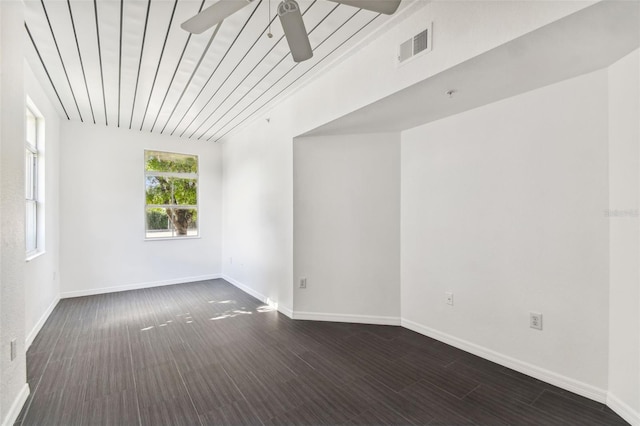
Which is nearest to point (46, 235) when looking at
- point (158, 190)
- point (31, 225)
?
point (31, 225)

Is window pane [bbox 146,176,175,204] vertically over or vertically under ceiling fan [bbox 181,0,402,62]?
under

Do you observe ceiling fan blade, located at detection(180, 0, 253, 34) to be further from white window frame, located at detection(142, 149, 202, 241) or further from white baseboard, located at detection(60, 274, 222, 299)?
white baseboard, located at detection(60, 274, 222, 299)

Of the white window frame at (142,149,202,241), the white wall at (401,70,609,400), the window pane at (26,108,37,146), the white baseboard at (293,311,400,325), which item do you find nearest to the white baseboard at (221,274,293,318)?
the white baseboard at (293,311,400,325)

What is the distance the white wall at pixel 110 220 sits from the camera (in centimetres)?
450

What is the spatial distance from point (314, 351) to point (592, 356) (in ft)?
6.87

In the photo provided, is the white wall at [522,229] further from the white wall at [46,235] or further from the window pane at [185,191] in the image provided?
the window pane at [185,191]

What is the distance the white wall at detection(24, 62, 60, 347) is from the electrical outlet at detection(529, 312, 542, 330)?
4.47 meters

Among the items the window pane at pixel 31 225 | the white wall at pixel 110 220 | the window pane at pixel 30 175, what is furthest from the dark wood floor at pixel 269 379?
the window pane at pixel 30 175

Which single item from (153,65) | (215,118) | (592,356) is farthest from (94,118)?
(592,356)

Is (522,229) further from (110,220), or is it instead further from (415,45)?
(110,220)

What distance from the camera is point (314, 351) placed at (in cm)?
273

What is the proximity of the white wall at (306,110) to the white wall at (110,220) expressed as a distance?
969mm

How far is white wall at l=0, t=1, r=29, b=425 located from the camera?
1.67m

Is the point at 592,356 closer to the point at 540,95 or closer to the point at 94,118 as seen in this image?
the point at 540,95
